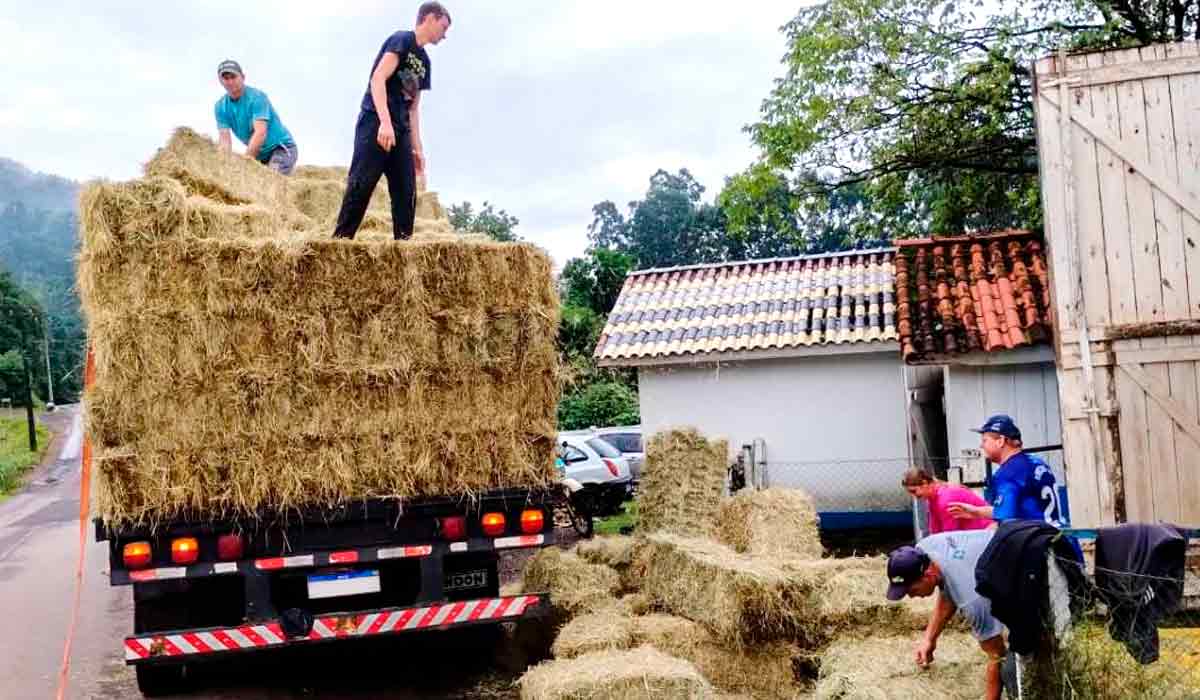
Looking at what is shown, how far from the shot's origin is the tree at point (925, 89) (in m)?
14.7

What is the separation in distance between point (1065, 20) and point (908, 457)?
653 cm

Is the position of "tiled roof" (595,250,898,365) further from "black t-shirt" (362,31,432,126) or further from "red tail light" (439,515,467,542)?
"red tail light" (439,515,467,542)

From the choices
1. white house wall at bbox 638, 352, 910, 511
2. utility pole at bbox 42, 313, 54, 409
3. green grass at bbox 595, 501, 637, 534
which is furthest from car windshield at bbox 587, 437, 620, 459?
utility pole at bbox 42, 313, 54, 409

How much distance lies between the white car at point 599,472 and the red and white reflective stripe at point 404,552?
1003 cm

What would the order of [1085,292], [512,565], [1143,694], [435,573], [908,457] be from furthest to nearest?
[908,457] → [512,565] → [1085,292] → [435,573] → [1143,694]

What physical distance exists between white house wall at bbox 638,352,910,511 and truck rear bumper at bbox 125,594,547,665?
327 inches

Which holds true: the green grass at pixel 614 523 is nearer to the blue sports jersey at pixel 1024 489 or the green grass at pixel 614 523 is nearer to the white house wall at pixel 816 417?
the white house wall at pixel 816 417

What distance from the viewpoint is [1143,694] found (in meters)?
4.25

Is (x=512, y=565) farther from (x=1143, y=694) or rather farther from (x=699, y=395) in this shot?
(x=1143, y=694)

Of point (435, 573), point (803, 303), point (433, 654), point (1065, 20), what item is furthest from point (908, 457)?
point (435, 573)

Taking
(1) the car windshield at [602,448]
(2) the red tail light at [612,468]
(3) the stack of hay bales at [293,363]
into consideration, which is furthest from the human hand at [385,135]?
(1) the car windshield at [602,448]

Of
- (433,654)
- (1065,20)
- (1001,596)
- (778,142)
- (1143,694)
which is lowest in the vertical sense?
(433,654)

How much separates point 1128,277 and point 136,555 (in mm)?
7163

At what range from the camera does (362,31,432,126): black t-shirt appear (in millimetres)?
8039
